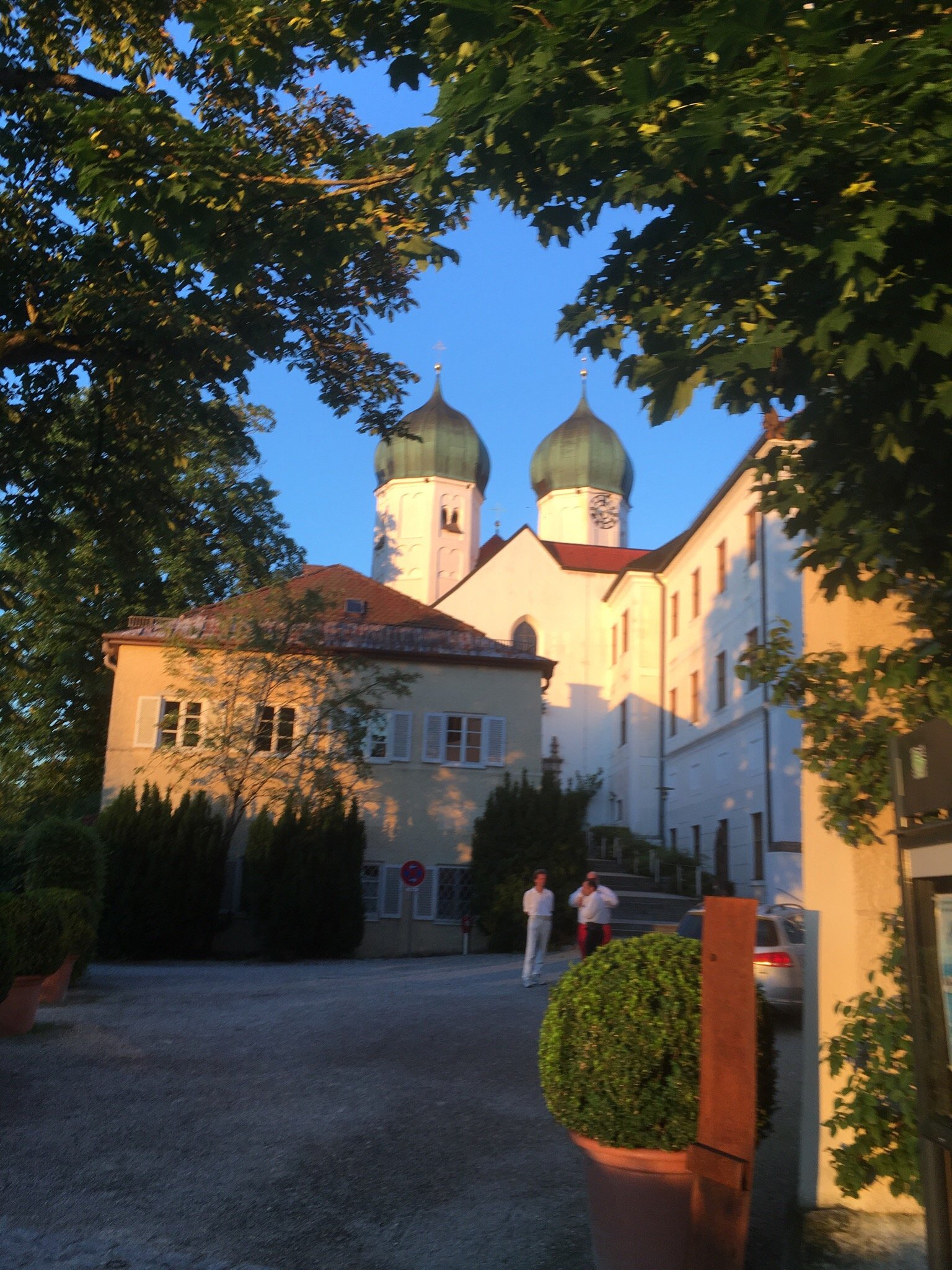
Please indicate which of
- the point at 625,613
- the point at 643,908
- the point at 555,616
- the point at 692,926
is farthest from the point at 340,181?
the point at 555,616

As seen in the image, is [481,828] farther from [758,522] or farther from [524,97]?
[524,97]

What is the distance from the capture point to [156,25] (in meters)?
11.2

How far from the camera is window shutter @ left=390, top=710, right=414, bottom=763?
30.0 meters

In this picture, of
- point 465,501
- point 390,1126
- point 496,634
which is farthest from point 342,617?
point 465,501

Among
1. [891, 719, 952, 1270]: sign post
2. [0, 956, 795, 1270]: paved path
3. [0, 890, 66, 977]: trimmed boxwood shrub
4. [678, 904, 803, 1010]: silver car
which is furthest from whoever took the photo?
[678, 904, 803, 1010]: silver car

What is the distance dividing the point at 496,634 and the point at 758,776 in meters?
22.7

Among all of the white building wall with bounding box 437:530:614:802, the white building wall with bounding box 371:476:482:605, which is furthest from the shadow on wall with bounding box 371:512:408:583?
the white building wall with bounding box 437:530:614:802

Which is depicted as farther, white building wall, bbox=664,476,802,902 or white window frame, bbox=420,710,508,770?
white window frame, bbox=420,710,508,770

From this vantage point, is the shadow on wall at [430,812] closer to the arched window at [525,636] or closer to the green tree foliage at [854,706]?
the arched window at [525,636]

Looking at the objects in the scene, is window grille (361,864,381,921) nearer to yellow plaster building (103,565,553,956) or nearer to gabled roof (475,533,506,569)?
yellow plaster building (103,565,553,956)

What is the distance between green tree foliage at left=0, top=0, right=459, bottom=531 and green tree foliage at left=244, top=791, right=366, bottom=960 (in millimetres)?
15302

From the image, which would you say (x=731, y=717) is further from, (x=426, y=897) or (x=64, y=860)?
(x=64, y=860)

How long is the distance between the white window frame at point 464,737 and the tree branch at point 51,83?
21.2 m

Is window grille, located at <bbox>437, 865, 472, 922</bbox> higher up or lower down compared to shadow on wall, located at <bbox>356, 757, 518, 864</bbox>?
lower down
